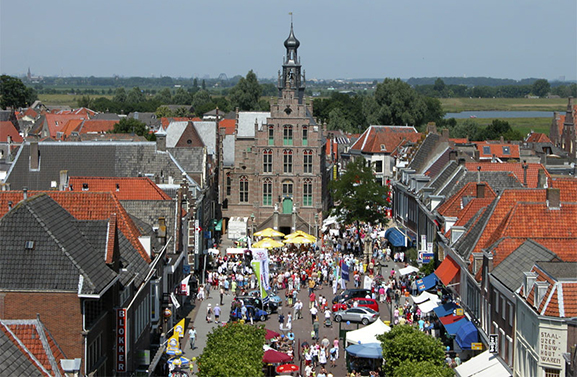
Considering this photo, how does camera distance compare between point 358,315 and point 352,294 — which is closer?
point 358,315

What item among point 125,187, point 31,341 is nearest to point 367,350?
point 31,341

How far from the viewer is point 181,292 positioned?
57.8m

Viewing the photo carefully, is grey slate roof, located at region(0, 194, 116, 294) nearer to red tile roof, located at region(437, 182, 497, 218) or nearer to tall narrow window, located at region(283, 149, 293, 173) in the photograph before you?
red tile roof, located at region(437, 182, 497, 218)

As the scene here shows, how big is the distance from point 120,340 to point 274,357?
9.04 metres

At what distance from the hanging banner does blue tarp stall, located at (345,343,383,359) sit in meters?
12.0

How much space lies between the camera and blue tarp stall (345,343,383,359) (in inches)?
1729

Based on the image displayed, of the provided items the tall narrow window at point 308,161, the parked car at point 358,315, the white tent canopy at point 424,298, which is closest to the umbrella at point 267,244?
the tall narrow window at point 308,161

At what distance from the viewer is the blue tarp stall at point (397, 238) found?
7731 cm

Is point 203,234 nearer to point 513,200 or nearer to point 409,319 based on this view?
point 409,319

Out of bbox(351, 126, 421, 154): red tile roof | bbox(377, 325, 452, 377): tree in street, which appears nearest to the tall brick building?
bbox(351, 126, 421, 154): red tile roof

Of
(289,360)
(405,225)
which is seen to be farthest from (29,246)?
(405,225)

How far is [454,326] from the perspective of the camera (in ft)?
159

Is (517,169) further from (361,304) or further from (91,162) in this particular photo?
(91,162)

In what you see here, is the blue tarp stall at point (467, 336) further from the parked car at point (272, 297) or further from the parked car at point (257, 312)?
the parked car at point (272, 297)
